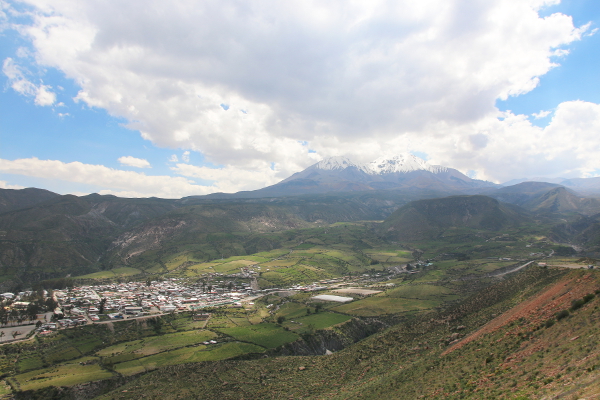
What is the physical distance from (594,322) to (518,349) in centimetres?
745

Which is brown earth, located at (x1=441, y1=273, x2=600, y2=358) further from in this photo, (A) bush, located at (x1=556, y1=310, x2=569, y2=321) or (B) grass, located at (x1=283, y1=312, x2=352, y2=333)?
(B) grass, located at (x1=283, y1=312, x2=352, y2=333)

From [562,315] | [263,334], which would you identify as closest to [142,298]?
[263,334]

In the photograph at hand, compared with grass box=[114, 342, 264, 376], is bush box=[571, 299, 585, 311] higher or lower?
higher

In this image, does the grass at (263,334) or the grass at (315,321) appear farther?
the grass at (315,321)

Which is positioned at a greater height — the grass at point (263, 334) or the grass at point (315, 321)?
the grass at point (263, 334)

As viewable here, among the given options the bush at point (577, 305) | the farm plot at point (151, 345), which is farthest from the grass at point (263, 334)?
the bush at point (577, 305)

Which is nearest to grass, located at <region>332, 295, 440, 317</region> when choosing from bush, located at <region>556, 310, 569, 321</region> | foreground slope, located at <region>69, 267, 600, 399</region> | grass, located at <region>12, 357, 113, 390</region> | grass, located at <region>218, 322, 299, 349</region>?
grass, located at <region>218, 322, 299, 349</region>

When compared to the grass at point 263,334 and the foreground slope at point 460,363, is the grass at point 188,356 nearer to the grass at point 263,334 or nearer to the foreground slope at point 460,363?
the grass at point 263,334

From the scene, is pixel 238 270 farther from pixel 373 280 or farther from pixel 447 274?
pixel 447 274

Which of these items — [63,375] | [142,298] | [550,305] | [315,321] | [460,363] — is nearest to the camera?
[460,363]

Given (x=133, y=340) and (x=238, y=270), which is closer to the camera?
(x=133, y=340)

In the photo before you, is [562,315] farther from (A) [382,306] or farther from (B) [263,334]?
(A) [382,306]

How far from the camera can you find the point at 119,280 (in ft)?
608

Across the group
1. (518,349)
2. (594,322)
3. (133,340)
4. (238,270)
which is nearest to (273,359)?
(133,340)
